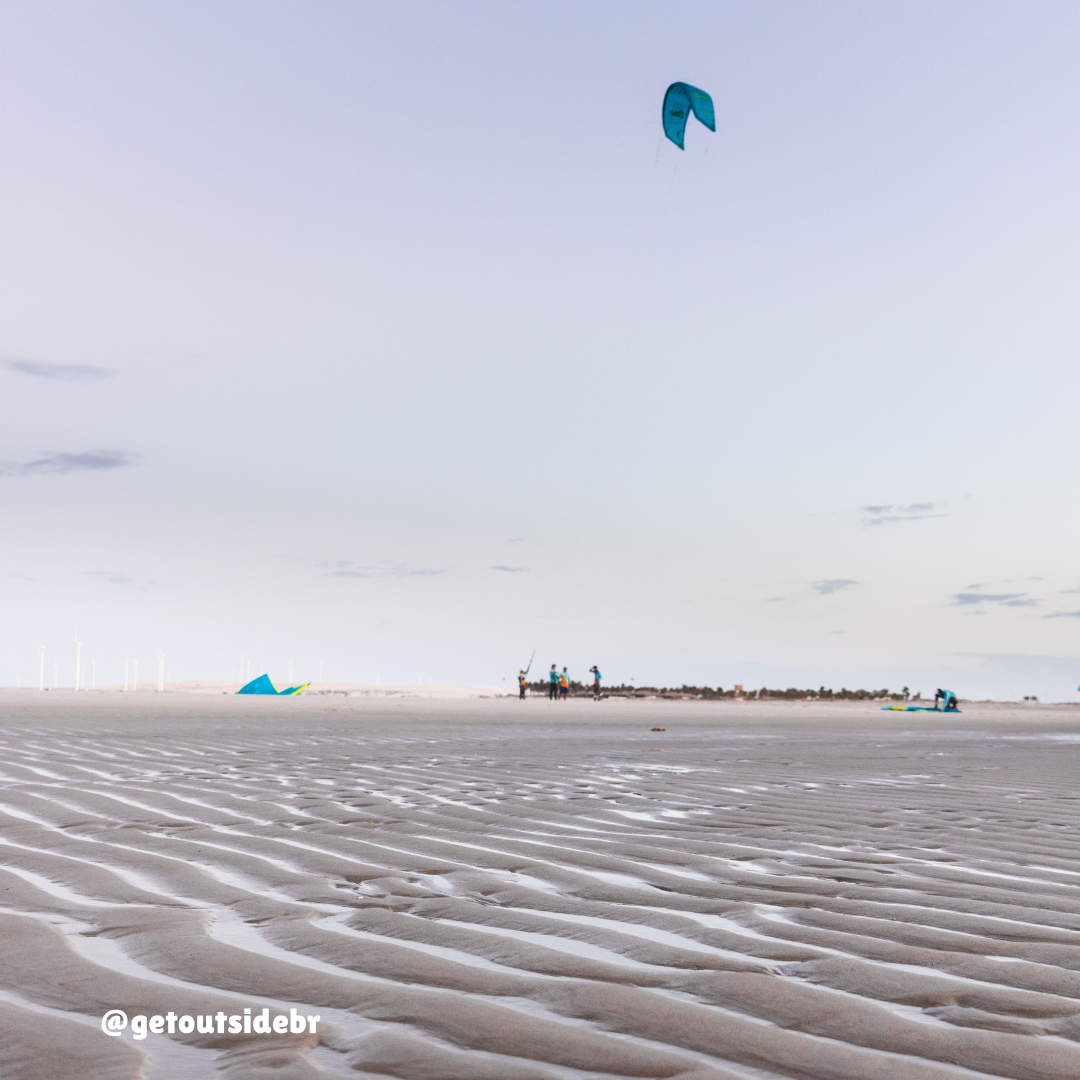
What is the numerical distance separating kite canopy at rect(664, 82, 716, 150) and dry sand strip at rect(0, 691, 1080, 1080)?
12873 millimetres

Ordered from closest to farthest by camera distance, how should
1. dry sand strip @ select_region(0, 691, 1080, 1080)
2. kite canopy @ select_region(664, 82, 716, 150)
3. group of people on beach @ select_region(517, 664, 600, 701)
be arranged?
dry sand strip @ select_region(0, 691, 1080, 1080) < kite canopy @ select_region(664, 82, 716, 150) < group of people on beach @ select_region(517, 664, 600, 701)

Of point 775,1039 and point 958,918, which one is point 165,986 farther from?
point 958,918

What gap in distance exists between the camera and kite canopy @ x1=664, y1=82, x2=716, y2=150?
17391mm

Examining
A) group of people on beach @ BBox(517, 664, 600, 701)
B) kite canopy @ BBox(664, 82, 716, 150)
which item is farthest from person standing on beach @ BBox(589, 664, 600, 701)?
kite canopy @ BBox(664, 82, 716, 150)

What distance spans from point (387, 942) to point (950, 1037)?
1.55 m

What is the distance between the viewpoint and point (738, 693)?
46594 mm

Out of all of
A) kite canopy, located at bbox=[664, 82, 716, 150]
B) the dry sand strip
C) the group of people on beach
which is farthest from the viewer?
the group of people on beach

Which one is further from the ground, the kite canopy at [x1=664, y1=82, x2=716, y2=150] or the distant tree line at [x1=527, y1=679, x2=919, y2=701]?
the kite canopy at [x1=664, y1=82, x2=716, y2=150]

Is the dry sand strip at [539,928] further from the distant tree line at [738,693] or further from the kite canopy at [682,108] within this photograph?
the distant tree line at [738,693]

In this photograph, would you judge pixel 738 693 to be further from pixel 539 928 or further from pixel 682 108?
pixel 539 928

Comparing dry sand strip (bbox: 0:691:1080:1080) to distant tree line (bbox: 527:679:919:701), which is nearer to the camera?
dry sand strip (bbox: 0:691:1080:1080)

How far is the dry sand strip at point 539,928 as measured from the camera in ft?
7.54

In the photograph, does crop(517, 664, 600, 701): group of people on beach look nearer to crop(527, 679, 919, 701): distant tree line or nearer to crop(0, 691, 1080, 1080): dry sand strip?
crop(527, 679, 919, 701): distant tree line

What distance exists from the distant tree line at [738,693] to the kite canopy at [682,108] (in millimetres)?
30242
